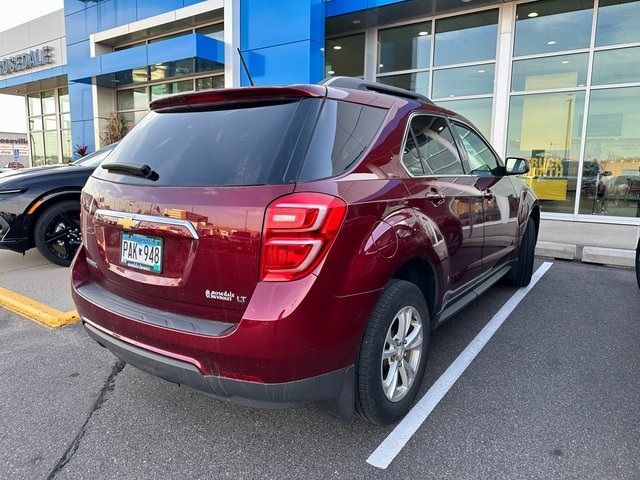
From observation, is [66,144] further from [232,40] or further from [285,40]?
[285,40]

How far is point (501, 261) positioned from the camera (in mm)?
4129

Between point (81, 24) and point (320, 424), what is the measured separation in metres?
19.1

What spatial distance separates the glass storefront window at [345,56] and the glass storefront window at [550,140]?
4079 millimetres

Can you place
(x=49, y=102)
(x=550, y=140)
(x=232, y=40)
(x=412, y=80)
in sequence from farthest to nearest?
(x=49, y=102), (x=232, y=40), (x=412, y=80), (x=550, y=140)

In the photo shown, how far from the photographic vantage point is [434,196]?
275 cm

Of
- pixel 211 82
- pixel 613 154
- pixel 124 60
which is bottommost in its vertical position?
pixel 613 154

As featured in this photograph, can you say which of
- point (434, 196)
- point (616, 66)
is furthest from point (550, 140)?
point (434, 196)

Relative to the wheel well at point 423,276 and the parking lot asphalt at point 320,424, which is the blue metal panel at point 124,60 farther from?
the wheel well at point 423,276

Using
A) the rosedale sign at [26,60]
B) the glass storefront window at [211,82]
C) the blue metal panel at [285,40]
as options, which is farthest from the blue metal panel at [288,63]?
the rosedale sign at [26,60]

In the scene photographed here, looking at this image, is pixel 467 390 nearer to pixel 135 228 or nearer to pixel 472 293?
pixel 472 293

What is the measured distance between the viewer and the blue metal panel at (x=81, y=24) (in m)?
16.7

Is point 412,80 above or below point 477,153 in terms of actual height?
above

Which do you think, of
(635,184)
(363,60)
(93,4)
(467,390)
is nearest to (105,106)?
(93,4)

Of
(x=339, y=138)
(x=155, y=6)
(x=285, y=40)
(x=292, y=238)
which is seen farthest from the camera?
(x=155, y=6)
